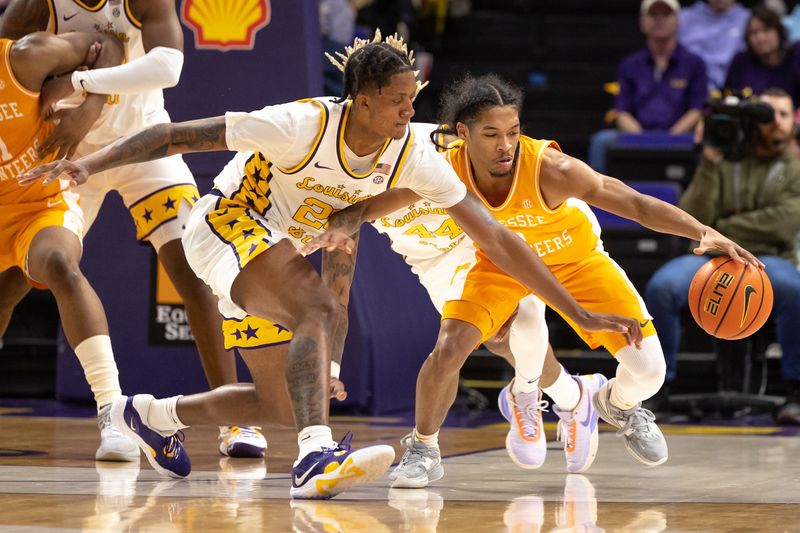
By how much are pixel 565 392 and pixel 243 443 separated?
4.44 ft

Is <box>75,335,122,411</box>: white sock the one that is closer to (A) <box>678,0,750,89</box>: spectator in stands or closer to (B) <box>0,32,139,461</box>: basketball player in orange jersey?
(B) <box>0,32,139,461</box>: basketball player in orange jersey

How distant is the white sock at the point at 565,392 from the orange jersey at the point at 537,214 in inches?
19.1

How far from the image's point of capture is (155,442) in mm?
4660

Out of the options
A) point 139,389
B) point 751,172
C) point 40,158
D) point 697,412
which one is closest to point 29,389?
point 139,389

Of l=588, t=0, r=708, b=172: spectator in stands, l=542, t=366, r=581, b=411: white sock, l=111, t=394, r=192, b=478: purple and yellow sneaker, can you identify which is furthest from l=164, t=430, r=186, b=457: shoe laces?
l=588, t=0, r=708, b=172: spectator in stands

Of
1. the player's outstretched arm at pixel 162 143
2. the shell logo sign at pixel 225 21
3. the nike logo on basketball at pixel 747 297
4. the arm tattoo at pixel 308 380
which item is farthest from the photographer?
the shell logo sign at pixel 225 21

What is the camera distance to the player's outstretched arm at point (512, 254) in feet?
14.9

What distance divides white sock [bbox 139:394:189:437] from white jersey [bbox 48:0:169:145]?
149cm

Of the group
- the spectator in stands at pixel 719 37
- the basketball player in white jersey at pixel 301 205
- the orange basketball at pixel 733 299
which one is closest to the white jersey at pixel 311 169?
the basketball player in white jersey at pixel 301 205

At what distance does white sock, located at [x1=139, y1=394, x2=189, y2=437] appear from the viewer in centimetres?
469

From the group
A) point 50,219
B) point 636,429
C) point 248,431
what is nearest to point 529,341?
point 636,429

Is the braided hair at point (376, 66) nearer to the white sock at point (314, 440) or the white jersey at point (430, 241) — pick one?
the white jersey at point (430, 241)

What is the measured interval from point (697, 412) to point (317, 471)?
13.3ft

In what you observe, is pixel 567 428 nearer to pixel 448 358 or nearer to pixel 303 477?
pixel 448 358
